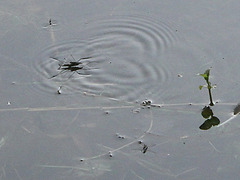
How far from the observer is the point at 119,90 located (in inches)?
112

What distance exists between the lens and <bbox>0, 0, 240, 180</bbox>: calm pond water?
249 cm

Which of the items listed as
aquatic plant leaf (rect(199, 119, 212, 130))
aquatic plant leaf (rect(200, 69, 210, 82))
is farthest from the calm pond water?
aquatic plant leaf (rect(200, 69, 210, 82))

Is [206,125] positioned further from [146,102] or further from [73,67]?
[73,67]

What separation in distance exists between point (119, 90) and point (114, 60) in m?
0.28

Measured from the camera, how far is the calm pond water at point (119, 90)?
98.2 inches

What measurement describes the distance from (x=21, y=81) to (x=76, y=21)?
662 mm

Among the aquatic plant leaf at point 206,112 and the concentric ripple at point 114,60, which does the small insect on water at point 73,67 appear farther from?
the aquatic plant leaf at point 206,112

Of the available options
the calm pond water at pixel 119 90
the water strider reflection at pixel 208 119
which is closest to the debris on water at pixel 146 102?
the calm pond water at pixel 119 90

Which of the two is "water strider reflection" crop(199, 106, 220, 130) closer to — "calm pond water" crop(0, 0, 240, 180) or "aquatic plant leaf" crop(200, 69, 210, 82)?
"calm pond water" crop(0, 0, 240, 180)

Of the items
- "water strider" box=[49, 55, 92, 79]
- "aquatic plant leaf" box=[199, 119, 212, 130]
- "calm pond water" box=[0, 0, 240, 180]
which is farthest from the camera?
"water strider" box=[49, 55, 92, 79]

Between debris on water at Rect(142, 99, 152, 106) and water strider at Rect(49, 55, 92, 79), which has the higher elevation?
water strider at Rect(49, 55, 92, 79)

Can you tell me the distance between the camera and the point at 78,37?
3246mm

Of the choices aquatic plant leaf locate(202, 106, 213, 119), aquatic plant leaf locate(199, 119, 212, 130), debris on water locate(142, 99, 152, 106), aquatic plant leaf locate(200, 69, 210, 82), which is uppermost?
aquatic plant leaf locate(200, 69, 210, 82)

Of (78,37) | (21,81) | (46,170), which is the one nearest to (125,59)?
(78,37)
